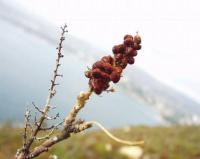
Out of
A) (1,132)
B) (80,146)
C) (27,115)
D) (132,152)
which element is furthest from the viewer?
(1,132)

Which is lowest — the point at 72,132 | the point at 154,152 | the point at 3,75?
the point at 72,132

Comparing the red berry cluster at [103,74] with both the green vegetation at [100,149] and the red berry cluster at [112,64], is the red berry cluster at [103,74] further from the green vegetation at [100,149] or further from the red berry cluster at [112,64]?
the green vegetation at [100,149]

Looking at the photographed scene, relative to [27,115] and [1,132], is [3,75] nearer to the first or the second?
[1,132]

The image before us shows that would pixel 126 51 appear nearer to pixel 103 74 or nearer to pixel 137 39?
pixel 137 39

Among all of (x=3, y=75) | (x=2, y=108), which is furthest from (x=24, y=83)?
(x=2, y=108)

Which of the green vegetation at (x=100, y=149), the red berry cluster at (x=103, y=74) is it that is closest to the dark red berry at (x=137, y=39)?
the red berry cluster at (x=103, y=74)

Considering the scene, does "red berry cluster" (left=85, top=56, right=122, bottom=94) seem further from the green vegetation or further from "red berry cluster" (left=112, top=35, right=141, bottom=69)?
the green vegetation

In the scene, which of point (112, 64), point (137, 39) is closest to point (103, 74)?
point (112, 64)
